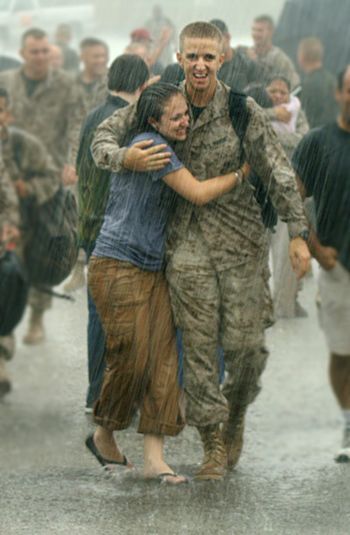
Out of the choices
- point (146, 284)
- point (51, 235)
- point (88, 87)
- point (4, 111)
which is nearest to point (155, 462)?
point (146, 284)

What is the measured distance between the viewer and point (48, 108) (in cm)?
1274

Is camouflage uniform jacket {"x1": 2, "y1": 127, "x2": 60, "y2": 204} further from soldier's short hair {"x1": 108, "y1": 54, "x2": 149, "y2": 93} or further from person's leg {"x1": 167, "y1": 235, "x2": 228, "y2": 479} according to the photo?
person's leg {"x1": 167, "y1": 235, "x2": 228, "y2": 479}

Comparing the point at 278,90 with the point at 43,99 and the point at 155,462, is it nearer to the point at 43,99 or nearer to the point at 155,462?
the point at 43,99

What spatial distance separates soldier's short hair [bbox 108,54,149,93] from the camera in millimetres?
8945

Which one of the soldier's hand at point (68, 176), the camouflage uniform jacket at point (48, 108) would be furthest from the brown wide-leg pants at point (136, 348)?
the camouflage uniform jacket at point (48, 108)

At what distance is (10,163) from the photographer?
376 inches

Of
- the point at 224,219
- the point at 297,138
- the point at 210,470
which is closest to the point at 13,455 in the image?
the point at 210,470

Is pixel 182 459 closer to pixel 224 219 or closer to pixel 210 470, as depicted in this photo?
pixel 210 470

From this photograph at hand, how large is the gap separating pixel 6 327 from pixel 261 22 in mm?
6255

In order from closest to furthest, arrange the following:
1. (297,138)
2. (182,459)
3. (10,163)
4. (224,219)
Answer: (224,219), (182,459), (10,163), (297,138)

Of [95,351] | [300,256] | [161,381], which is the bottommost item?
[95,351]

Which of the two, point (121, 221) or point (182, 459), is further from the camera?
point (182, 459)

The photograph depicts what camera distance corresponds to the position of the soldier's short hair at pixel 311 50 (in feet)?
50.1

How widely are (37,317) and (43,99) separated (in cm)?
261
